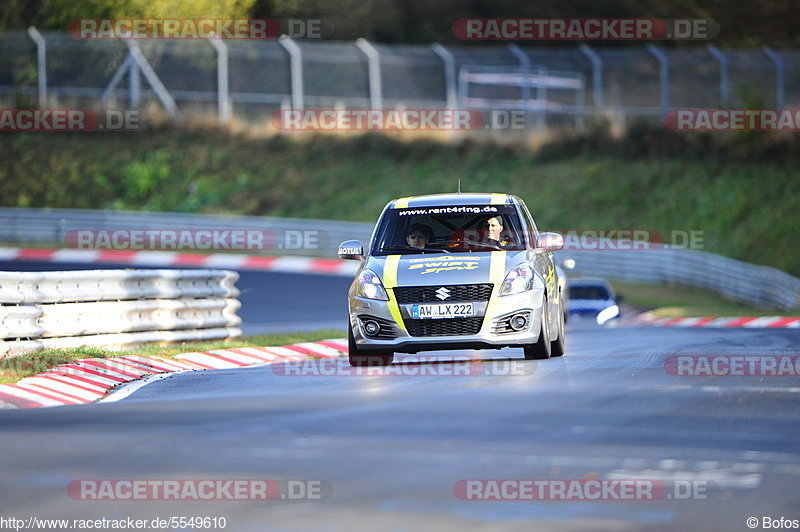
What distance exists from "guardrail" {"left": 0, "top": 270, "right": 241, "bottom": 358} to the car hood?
3335 millimetres

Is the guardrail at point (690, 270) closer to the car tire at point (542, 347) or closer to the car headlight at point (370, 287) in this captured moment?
the car tire at point (542, 347)

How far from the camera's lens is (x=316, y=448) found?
897 centimetres

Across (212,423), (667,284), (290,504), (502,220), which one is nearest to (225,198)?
(667,284)

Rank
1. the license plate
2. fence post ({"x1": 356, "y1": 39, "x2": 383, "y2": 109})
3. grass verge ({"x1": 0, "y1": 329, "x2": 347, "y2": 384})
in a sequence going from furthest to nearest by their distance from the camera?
fence post ({"x1": 356, "y1": 39, "x2": 383, "y2": 109}) < the license plate < grass verge ({"x1": 0, "y1": 329, "x2": 347, "y2": 384})

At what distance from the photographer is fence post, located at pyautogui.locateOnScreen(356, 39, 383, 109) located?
146 feet

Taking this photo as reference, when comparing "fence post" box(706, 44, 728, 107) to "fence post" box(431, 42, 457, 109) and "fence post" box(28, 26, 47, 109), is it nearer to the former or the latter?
"fence post" box(431, 42, 457, 109)

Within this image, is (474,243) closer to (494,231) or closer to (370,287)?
(494,231)

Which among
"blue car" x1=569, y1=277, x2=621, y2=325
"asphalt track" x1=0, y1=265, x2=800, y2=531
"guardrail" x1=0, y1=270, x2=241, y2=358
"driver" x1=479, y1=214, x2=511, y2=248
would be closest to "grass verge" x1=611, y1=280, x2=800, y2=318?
"blue car" x1=569, y1=277, x2=621, y2=325

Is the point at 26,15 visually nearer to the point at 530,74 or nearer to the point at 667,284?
the point at 530,74

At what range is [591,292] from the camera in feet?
97.9

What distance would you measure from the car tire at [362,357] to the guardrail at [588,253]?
1808 centimetres

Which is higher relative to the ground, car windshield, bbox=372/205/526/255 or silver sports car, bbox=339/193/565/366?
car windshield, bbox=372/205/526/255

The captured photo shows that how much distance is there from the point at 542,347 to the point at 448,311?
3.96 feet

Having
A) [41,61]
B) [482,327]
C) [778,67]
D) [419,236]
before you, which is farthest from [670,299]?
[482,327]
